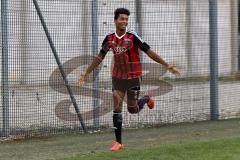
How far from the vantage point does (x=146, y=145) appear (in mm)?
8953

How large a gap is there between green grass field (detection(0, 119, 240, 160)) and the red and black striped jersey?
113cm

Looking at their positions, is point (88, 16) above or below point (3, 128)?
above

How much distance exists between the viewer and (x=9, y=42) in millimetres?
9727

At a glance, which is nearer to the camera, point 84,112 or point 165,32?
point 84,112

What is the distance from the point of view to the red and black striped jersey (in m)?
8.52

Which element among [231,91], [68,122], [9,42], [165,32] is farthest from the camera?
[231,91]

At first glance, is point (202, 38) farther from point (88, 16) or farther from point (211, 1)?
point (88, 16)

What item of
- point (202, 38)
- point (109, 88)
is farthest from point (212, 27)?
point (109, 88)

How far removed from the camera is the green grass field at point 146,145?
25.7 ft

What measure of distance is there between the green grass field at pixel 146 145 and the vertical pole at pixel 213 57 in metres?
0.93

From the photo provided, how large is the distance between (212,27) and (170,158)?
5.01 meters

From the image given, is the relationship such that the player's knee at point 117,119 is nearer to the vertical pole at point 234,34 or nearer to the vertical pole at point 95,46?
the vertical pole at point 95,46

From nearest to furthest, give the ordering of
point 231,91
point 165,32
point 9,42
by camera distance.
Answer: point 9,42 → point 165,32 → point 231,91

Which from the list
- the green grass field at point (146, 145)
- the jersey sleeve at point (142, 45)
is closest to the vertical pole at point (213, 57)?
the green grass field at point (146, 145)
